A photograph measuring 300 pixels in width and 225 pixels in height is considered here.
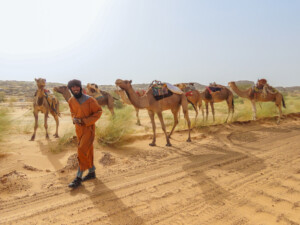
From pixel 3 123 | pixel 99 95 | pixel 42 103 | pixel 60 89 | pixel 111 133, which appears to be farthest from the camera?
pixel 99 95

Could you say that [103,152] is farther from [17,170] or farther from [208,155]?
[208,155]

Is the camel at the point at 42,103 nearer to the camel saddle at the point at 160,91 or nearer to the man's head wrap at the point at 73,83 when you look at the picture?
the camel saddle at the point at 160,91

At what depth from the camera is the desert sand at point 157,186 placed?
10.0ft

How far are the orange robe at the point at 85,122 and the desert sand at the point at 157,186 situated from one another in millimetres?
→ 535

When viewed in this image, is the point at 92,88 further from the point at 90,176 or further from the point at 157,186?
the point at 157,186

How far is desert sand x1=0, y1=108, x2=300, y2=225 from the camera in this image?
3.05 meters

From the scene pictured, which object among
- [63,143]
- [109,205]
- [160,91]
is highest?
[160,91]

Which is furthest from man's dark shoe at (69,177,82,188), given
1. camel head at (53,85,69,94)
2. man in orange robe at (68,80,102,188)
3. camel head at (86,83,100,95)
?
camel head at (86,83,100,95)

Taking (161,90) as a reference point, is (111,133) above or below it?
below

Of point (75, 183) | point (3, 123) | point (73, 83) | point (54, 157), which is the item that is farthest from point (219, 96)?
point (3, 123)

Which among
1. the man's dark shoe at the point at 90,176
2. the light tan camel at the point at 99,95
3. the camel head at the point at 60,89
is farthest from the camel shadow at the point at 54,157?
the light tan camel at the point at 99,95

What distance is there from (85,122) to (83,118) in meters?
0.09

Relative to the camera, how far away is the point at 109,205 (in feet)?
10.9

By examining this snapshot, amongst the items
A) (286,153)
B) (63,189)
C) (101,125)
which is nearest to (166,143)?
(101,125)
